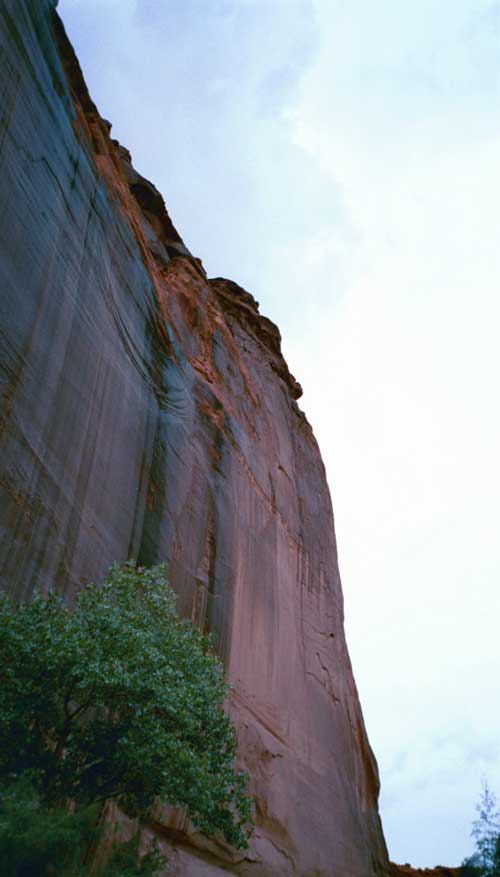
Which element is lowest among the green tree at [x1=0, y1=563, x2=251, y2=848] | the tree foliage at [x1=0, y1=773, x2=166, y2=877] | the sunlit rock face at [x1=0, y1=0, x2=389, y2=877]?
the tree foliage at [x1=0, y1=773, x2=166, y2=877]

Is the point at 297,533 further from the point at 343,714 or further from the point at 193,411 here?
the point at 193,411

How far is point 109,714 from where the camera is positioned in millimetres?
12203

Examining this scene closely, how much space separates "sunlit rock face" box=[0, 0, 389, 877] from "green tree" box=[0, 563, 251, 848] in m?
2.54

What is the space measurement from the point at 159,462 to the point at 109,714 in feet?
30.9

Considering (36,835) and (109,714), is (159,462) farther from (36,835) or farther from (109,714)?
(36,835)

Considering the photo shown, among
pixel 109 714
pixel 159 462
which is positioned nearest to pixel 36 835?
pixel 109 714

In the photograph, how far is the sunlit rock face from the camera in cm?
1573

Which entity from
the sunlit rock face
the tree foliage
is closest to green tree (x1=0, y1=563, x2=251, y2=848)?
the tree foliage

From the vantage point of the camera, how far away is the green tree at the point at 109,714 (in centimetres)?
1115

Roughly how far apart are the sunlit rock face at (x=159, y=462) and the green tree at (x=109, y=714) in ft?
8.33

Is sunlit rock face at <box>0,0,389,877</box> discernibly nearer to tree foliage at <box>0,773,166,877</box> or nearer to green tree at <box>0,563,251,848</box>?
green tree at <box>0,563,251,848</box>

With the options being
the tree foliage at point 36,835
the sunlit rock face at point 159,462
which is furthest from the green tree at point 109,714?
the sunlit rock face at point 159,462

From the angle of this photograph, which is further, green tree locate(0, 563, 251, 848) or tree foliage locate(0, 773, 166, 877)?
green tree locate(0, 563, 251, 848)

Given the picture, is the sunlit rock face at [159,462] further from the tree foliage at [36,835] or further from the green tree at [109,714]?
the tree foliage at [36,835]
